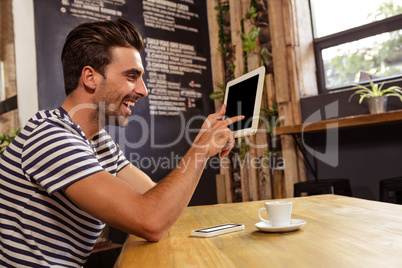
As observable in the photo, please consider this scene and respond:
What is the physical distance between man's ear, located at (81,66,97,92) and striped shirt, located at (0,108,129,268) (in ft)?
0.90

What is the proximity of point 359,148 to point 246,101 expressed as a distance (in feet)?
7.51

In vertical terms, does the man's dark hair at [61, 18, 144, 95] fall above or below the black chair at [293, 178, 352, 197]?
above

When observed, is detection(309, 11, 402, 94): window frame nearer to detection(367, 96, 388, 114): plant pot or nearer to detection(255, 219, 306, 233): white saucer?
detection(367, 96, 388, 114): plant pot

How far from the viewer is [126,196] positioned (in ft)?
3.76

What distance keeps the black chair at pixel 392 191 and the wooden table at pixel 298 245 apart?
1.16 m

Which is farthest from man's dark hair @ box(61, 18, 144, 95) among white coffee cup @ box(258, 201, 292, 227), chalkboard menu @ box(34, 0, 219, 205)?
chalkboard menu @ box(34, 0, 219, 205)

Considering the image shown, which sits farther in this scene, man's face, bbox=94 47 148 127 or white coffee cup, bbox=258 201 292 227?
man's face, bbox=94 47 148 127

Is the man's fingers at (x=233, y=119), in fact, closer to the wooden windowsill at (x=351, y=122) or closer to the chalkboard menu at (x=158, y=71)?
the wooden windowsill at (x=351, y=122)

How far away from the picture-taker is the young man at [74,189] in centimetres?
115

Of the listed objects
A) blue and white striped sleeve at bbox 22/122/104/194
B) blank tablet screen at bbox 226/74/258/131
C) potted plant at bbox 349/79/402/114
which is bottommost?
blue and white striped sleeve at bbox 22/122/104/194

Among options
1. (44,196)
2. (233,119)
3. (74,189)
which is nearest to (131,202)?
(74,189)

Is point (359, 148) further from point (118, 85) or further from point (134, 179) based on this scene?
point (118, 85)

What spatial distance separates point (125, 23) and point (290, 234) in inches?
48.1

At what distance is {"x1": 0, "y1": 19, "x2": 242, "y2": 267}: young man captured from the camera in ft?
3.76
